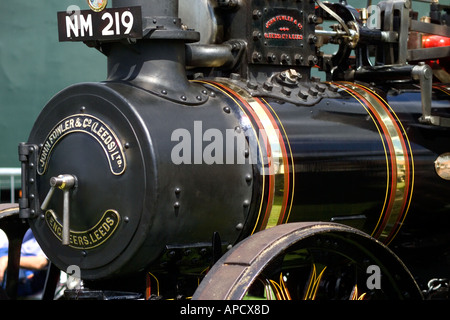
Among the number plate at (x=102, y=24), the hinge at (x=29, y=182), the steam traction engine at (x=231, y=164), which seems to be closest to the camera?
the steam traction engine at (x=231, y=164)

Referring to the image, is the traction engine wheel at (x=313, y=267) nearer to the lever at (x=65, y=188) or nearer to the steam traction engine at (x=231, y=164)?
the steam traction engine at (x=231, y=164)

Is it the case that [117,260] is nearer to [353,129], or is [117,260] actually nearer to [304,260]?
[304,260]

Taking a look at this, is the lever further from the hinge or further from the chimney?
the chimney

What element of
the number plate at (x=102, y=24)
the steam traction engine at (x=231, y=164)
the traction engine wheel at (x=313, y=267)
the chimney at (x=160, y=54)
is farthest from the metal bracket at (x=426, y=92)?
the number plate at (x=102, y=24)

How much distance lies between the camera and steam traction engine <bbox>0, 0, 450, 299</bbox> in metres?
3.37

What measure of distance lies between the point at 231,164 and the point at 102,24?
2.47 ft

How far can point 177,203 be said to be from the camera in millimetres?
3369

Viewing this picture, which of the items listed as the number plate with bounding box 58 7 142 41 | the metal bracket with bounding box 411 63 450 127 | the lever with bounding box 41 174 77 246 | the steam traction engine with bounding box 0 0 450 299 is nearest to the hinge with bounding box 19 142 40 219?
the steam traction engine with bounding box 0 0 450 299

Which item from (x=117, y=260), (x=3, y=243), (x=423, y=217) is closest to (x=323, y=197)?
(x=423, y=217)

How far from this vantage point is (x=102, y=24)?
358cm

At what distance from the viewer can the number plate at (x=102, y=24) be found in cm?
349

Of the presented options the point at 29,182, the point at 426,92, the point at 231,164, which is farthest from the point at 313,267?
the point at 29,182

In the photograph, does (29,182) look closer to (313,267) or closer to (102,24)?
(102,24)

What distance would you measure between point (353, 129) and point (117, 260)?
1.21 meters
